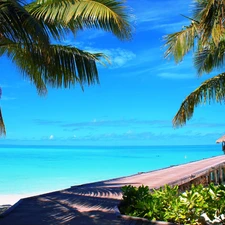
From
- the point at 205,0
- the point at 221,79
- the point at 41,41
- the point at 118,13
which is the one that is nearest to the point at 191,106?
the point at 221,79

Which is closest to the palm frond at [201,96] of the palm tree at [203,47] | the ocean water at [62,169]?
the palm tree at [203,47]

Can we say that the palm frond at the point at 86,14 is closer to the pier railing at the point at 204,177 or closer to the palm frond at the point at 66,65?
the palm frond at the point at 66,65

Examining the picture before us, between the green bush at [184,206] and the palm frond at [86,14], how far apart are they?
2.63m

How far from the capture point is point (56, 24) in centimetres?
521

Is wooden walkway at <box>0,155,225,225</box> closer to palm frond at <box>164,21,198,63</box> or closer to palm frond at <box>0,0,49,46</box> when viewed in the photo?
palm frond at <box>0,0,49,46</box>


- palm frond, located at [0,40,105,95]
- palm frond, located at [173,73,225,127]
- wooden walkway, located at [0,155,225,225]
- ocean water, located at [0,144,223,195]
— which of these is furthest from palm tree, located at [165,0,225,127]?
ocean water, located at [0,144,223,195]

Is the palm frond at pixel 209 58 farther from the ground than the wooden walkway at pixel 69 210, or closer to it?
farther from the ground

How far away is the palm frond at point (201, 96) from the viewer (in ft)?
24.7

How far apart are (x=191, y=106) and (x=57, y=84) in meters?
4.04

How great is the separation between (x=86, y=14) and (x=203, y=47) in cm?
234

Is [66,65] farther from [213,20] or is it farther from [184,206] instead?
[184,206]

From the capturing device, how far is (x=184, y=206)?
4281mm

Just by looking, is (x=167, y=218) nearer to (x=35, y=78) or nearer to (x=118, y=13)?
(x=118, y=13)

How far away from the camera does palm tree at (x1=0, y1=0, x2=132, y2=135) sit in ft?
12.5
